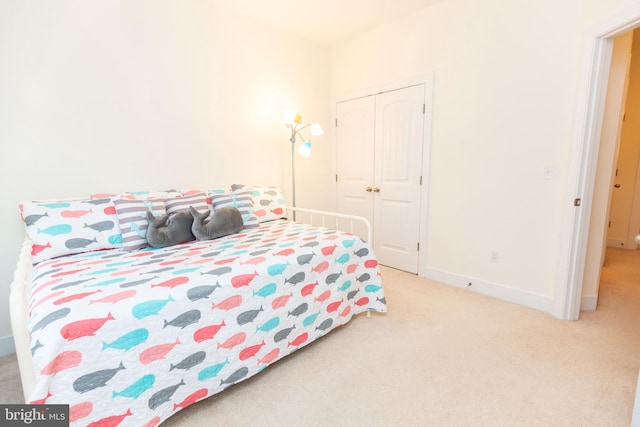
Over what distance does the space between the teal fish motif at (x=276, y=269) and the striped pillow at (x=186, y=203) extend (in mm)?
918

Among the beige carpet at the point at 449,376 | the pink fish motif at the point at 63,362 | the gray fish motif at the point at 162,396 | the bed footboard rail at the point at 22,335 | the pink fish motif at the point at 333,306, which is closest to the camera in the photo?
the bed footboard rail at the point at 22,335

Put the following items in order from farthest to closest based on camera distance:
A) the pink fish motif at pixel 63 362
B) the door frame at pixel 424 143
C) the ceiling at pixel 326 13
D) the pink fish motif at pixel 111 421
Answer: the door frame at pixel 424 143
the ceiling at pixel 326 13
the pink fish motif at pixel 111 421
the pink fish motif at pixel 63 362

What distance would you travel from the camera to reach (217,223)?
210cm

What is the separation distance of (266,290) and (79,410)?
2.66 feet

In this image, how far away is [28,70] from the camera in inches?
73.0

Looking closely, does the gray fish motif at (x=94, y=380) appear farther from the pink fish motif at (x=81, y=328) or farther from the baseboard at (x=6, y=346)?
the baseboard at (x=6, y=346)

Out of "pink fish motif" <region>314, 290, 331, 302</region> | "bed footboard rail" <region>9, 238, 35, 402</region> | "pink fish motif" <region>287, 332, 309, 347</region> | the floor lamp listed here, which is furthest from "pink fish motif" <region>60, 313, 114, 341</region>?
the floor lamp

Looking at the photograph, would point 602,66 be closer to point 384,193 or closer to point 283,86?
point 384,193

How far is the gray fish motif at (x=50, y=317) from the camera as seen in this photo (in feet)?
3.41

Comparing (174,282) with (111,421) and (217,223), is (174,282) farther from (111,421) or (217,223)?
(217,223)

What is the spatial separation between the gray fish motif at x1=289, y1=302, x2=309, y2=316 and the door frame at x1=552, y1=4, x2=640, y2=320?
6.01 ft

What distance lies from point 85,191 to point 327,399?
209cm

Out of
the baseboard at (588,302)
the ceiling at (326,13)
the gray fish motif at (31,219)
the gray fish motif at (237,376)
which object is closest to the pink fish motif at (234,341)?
the gray fish motif at (237,376)

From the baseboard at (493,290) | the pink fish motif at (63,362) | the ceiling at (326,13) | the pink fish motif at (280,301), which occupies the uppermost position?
the ceiling at (326,13)
